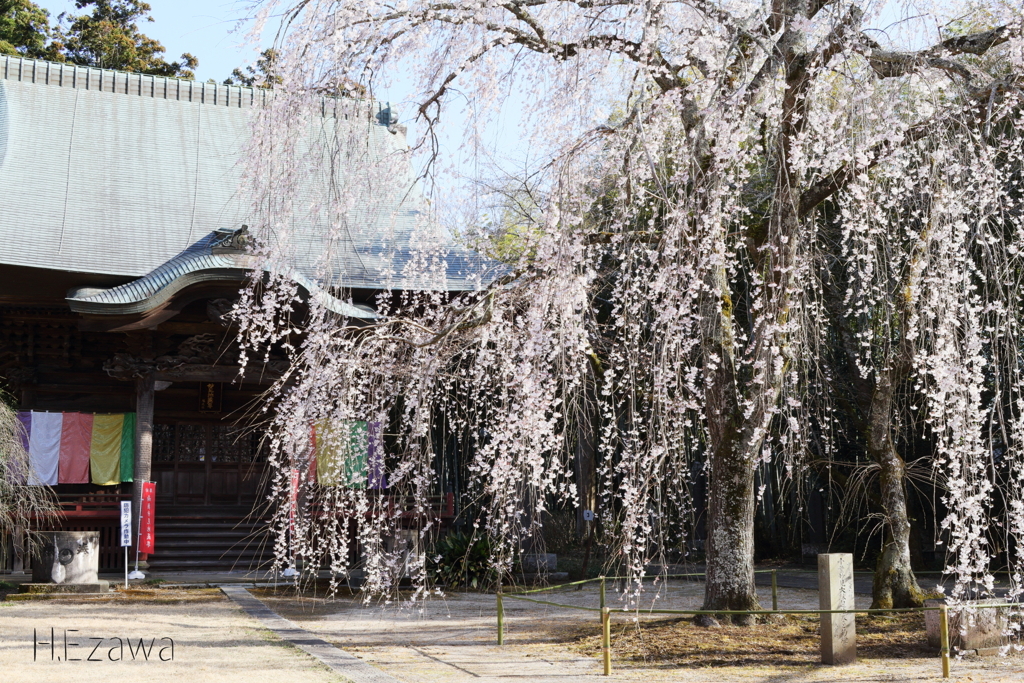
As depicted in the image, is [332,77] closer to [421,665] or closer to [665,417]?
[665,417]

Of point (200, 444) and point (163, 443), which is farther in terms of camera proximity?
point (200, 444)

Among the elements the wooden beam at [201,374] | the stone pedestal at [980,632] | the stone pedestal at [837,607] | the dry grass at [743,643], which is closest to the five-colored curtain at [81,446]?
the wooden beam at [201,374]

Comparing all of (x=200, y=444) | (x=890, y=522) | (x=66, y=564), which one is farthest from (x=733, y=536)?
(x=200, y=444)

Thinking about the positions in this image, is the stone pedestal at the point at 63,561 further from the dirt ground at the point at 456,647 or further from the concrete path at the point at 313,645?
the concrete path at the point at 313,645

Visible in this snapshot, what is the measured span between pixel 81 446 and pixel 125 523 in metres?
1.80

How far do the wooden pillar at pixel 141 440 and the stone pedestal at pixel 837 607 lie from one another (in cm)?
840

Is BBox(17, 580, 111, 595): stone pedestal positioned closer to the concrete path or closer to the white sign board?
the white sign board

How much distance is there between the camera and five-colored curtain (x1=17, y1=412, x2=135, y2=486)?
1151cm

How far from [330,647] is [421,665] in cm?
99

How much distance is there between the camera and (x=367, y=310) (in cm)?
1132

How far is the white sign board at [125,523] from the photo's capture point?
1051 centimetres

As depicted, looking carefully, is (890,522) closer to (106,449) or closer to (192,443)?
(106,449)

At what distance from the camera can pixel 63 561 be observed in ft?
32.9

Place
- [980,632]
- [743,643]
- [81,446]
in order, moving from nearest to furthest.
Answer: [980,632] < [743,643] < [81,446]
